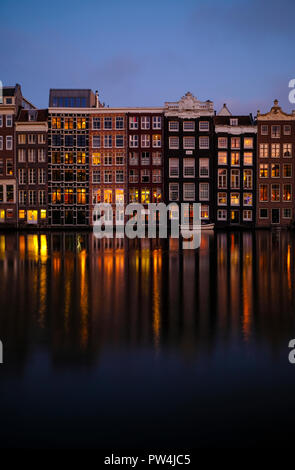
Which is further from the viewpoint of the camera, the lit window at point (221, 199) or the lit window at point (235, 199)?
the lit window at point (235, 199)

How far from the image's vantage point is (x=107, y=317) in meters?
11.1

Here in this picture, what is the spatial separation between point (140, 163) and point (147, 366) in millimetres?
65989

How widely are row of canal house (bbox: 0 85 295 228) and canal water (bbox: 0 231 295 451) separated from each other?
57108 millimetres

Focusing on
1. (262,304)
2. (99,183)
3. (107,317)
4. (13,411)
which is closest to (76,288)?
(107,317)

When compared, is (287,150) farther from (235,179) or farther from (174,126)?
(174,126)

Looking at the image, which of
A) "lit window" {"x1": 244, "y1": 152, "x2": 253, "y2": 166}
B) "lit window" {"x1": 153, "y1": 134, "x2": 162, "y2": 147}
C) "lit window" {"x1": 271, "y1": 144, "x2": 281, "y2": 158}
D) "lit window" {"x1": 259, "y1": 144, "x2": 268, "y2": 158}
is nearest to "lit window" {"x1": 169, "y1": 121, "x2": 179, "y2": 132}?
"lit window" {"x1": 153, "y1": 134, "x2": 162, "y2": 147}

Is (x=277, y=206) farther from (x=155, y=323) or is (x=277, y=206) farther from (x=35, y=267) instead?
(x=155, y=323)

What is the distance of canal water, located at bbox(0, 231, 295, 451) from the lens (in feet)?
18.4

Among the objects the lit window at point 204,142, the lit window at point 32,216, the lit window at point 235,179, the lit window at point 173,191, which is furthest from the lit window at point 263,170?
the lit window at point 32,216

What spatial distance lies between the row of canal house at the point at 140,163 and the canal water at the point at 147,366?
187ft

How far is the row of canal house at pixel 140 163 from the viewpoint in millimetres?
71188

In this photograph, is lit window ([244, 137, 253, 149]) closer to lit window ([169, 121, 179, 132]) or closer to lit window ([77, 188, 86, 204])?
lit window ([169, 121, 179, 132])

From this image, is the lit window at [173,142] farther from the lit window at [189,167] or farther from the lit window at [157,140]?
the lit window at [189,167]

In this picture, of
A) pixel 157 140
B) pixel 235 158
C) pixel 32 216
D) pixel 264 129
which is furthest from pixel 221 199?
pixel 32 216
